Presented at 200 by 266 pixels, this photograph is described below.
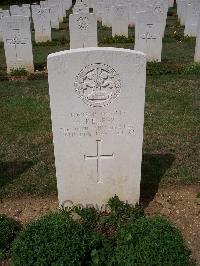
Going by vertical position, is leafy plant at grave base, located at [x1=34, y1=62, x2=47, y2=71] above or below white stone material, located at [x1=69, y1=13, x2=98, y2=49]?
below

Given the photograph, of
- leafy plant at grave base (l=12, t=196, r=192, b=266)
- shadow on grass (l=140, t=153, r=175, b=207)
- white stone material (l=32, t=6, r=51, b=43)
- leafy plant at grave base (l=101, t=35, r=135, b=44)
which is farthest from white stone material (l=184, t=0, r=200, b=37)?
leafy plant at grave base (l=12, t=196, r=192, b=266)

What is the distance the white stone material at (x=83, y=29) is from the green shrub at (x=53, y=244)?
332 inches

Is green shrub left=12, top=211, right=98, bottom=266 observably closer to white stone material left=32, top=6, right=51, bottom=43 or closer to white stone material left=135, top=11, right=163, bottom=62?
white stone material left=135, top=11, right=163, bottom=62

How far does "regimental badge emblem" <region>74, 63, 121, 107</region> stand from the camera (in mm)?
4266

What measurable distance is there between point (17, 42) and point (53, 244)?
8.46 metres

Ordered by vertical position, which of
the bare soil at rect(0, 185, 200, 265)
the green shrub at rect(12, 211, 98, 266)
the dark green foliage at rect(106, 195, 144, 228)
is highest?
the green shrub at rect(12, 211, 98, 266)

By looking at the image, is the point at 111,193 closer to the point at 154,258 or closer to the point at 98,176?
the point at 98,176

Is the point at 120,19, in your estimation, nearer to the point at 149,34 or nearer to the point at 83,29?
the point at 149,34

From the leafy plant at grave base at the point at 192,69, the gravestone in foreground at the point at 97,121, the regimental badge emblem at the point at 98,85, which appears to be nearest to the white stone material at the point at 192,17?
the leafy plant at grave base at the point at 192,69

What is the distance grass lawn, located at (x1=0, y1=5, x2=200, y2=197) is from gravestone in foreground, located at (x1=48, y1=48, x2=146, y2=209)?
3.00ft

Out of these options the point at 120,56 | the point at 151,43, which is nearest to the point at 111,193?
the point at 120,56

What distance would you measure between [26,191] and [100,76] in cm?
225

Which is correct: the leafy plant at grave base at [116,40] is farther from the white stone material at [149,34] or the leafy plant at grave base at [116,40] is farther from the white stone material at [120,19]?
the white stone material at [149,34]

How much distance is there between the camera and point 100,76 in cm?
430
